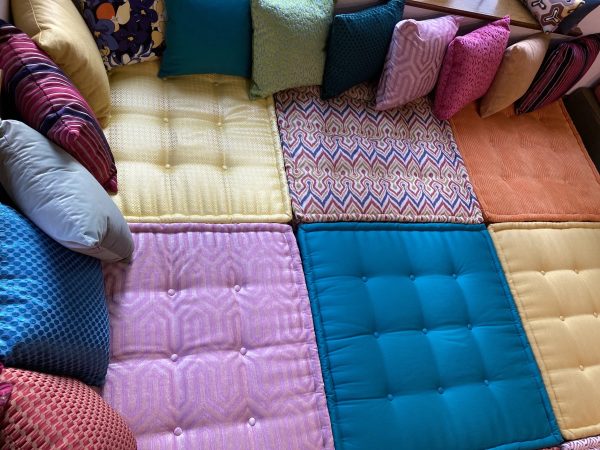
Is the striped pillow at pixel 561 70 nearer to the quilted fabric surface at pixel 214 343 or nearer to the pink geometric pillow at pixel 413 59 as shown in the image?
the pink geometric pillow at pixel 413 59

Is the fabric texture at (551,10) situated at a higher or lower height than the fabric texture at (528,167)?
higher

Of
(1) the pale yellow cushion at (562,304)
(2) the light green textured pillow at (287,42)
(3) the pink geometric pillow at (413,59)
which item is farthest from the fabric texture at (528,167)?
(2) the light green textured pillow at (287,42)

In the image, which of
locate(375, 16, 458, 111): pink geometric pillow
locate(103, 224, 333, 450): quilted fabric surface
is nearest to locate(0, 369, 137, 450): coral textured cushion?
locate(103, 224, 333, 450): quilted fabric surface

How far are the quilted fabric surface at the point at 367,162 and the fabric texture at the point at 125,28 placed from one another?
0.51 meters

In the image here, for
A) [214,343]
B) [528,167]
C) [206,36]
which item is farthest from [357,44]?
[214,343]

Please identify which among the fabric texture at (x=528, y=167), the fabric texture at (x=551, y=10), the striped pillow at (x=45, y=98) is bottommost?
the fabric texture at (x=528, y=167)

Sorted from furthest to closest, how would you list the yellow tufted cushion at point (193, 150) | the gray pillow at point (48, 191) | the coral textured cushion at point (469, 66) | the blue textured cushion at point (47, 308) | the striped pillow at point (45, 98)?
the coral textured cushion at point (469, 66) → the yellow tufted cushion at point (193, 150) → the striped pillow at point (45, 98) → the gray pillow at point (48, 191) → the blue textured cushion at point (47, 308)

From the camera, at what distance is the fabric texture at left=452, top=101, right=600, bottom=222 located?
202cm

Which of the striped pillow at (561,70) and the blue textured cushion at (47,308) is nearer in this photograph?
the blue textured cushion at (47,308)

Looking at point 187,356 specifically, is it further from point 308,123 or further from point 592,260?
point 592,260

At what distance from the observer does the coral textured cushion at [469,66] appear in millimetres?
1965

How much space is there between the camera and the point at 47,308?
1.05 metres

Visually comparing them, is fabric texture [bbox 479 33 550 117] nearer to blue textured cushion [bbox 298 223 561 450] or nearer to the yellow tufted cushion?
blue textured cushion [bbox 298 223 561 450]

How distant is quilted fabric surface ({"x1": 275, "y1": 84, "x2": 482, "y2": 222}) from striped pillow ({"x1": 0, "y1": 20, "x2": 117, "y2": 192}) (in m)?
0.72
